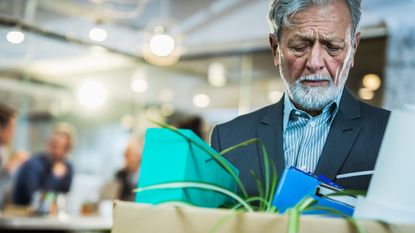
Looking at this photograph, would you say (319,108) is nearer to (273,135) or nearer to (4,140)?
(273,135)

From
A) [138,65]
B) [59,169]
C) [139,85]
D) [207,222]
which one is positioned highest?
[207,222]

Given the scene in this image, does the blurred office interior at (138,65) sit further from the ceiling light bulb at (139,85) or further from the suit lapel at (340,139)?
the suit lapel at (340,139)

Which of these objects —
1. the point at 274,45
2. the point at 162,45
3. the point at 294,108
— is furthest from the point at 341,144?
the point at 162,45

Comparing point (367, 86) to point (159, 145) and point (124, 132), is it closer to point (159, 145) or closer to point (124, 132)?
point (124, 132)

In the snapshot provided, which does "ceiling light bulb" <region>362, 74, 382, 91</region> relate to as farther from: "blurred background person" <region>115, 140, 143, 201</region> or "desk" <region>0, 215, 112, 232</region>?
"desk" <region>0, 215, 112, 232</region>

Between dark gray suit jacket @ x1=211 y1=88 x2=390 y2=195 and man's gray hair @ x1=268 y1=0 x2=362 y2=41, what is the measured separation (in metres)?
0.15

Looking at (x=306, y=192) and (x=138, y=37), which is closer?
(x=306, y=192)

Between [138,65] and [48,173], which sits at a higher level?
[138,65]

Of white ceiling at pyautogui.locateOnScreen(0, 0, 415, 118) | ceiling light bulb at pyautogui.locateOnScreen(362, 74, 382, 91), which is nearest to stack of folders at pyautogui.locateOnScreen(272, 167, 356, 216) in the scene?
ceiling light bulb at pyautogui.locateOnScreen(362, 74, 382, 91)

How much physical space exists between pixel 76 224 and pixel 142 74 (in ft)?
12.7

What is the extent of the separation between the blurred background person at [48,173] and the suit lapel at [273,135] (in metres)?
4.15

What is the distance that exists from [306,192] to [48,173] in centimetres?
462

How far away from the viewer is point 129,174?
4.87m

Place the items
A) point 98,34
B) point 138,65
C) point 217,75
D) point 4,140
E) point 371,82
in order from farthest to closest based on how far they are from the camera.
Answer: point 138,65
point 217,75
point 98,34
point 371,82
point 4,140
